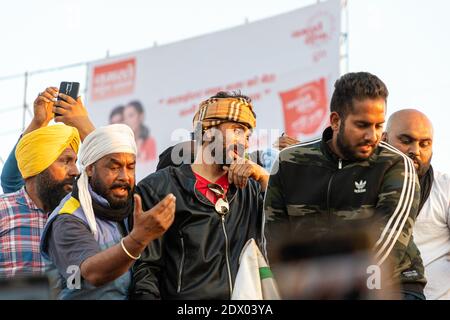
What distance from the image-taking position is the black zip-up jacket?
4.51m

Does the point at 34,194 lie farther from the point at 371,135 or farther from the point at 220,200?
the point at 371,135

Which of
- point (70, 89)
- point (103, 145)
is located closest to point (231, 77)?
point (70, 89)

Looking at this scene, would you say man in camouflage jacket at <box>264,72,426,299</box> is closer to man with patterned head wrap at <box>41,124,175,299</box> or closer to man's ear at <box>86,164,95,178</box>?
man with patterned head wrap at <box>41,124,175,299</box>

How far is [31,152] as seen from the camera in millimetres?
5738

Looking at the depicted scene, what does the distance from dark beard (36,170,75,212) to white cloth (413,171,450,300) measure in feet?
7.20

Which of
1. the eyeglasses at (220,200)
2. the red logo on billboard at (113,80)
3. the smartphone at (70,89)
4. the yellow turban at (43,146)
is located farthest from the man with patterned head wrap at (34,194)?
the red logo on billboard at (113,80)

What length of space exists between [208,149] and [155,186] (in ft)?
1.23

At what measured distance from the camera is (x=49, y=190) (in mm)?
5602

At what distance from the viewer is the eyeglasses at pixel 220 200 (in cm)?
471

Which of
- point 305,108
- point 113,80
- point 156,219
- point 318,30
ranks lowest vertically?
point 156,219

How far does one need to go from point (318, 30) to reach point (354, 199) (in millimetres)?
13221
